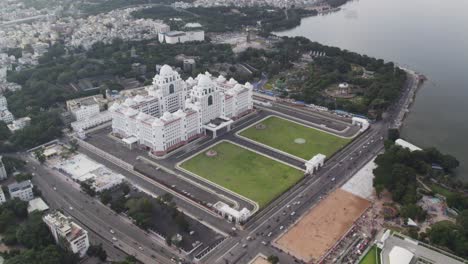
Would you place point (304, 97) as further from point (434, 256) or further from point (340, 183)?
point (434, 256)

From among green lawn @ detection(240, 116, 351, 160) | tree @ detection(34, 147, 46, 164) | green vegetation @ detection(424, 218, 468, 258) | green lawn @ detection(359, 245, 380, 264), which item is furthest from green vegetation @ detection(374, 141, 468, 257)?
tree @ detection(34, 147, 46, 164)

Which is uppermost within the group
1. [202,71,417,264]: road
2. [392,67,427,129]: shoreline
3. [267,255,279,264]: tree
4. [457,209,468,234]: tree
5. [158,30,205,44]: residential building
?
[158,30,205,44]: residential building

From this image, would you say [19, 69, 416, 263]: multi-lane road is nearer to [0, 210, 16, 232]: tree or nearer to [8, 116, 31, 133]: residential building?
[0, 210, 16, 232]: tree

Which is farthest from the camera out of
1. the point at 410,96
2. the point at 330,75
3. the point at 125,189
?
the point at 330,75

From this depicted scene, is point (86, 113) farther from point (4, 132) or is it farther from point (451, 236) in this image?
point (451, 236)

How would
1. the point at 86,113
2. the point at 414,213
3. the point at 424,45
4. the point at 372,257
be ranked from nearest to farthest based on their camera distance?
the point at 372,257
the point at 414,213
the point at 86,113
the point at 424,45

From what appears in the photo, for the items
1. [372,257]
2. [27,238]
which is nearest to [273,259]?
[372,257]
